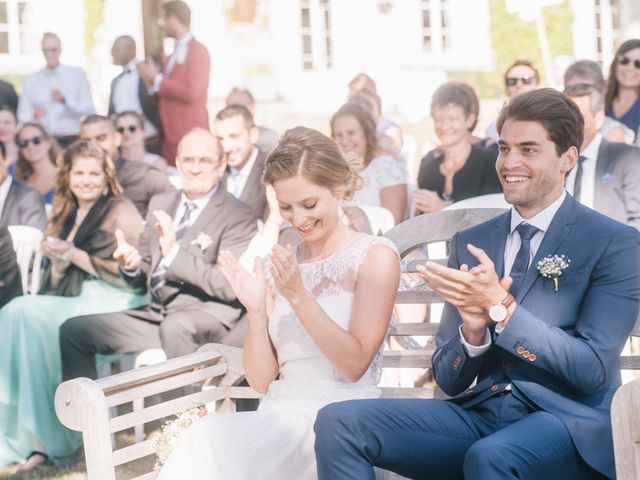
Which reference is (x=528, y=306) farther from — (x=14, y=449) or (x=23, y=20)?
(x=23, y=20)

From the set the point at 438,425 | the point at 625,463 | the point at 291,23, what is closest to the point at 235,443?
the point at 438,425

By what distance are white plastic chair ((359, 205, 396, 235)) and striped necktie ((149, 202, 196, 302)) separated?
1.01 metres

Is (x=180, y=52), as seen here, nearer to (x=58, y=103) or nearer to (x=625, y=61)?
(x=58, y=103)

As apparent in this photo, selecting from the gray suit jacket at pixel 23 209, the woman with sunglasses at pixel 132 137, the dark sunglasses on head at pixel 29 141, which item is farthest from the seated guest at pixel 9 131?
the gray suit jacket at pixel 23 209

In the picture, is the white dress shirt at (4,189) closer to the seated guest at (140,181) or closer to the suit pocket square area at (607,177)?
the seated guest at (140,181)

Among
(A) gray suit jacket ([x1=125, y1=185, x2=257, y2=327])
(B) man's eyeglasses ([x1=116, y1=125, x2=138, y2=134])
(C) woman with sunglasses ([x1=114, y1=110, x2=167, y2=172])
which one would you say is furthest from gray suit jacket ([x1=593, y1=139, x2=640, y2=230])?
(B) man's eyeglasses ([x1=116, y1=125, x2=138, y2=134])

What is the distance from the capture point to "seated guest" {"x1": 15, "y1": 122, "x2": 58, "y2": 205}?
8.22 metres

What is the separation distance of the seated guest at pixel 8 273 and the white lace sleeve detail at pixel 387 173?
7.61 feet

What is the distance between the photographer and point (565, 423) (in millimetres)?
2910

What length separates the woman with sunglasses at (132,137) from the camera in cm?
846

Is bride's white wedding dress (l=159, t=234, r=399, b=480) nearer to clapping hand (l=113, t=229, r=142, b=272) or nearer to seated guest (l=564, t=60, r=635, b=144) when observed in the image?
clapping hand (l=113, t=229, r=142, b=272)

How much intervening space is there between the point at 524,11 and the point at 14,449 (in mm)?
5202

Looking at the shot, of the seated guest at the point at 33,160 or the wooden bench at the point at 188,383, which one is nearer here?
the wooden bench at the point at 188,383

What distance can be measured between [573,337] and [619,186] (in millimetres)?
2799
